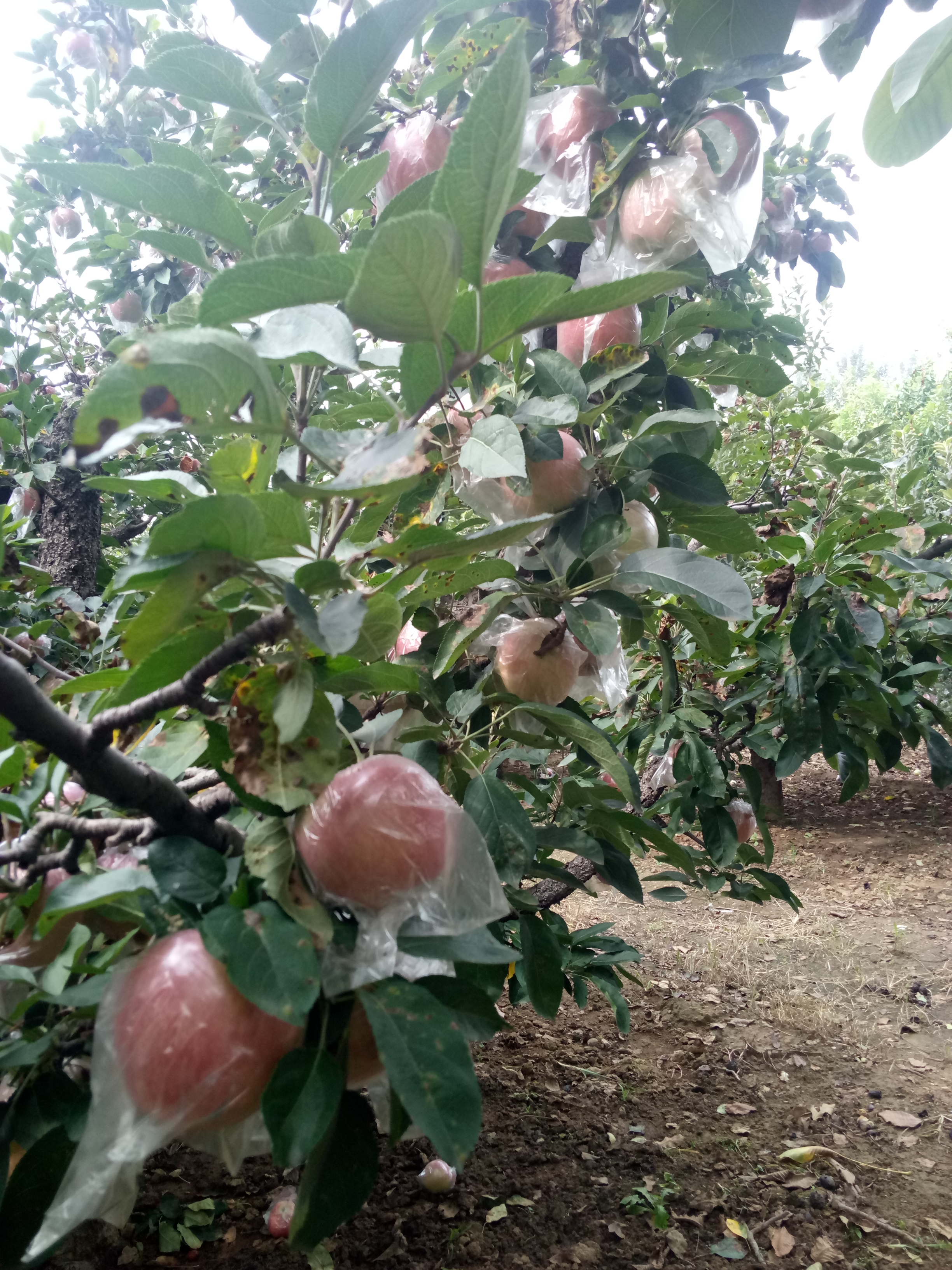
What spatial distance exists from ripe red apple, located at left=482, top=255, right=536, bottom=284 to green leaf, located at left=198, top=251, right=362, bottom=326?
1.67ft

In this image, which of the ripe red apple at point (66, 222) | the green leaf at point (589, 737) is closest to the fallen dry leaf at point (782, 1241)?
the green leaf at point (589, 737)

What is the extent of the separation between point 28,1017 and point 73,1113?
0.23ft

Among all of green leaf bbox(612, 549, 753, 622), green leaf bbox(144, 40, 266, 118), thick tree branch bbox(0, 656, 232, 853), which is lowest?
thick tree branch bbox(0, 656, 232, 853)

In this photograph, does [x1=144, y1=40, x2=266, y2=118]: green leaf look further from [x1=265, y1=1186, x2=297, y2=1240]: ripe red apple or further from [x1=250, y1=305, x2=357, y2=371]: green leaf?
[x1=265, y1=1186, x2=297, y2=1240]: ripe red apple

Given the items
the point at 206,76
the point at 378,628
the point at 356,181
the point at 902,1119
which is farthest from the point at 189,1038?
the point at 902,1119

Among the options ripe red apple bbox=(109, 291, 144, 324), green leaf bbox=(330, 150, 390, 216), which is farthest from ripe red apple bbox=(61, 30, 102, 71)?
green leaf bbox=(330, 150, 390, 216)

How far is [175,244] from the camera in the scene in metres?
0.58

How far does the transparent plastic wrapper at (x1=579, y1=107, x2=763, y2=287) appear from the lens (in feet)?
2.65

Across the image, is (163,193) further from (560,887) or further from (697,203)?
(560,887)

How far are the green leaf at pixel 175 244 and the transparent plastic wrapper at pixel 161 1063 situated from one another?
0.47m

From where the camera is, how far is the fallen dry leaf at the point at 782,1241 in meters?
1.22

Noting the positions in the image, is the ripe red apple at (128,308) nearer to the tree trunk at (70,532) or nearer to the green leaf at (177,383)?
the tree trunk at (70,532)

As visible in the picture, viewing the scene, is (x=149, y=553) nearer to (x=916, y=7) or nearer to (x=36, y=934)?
(x=36, y=934)

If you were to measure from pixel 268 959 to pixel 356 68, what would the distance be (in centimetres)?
55
